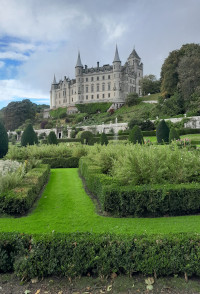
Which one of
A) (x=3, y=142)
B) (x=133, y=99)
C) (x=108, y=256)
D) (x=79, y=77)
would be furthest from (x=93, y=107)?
(x=108, y=256)

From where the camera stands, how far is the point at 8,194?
5422mm

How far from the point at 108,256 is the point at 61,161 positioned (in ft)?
34.9

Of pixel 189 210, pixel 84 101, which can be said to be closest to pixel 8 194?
pixel 189 210

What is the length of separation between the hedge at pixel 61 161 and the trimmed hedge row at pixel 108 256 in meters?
10.3

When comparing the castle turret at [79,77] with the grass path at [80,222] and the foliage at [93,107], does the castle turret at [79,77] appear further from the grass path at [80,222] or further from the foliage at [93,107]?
the grass path at [80,222]

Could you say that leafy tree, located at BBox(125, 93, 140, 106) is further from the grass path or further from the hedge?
the grass path

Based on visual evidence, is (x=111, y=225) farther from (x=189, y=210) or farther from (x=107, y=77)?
(x=107, y=77)

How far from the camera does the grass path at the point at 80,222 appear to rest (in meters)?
4.23

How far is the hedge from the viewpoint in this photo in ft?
44.6

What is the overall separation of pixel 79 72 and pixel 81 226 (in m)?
72.3

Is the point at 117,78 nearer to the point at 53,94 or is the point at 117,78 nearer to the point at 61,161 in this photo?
the point at 53,94

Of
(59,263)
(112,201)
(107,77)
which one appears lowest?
(59,263)

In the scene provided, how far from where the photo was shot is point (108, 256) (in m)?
3.25

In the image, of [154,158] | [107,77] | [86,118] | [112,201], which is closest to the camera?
[112,201]
